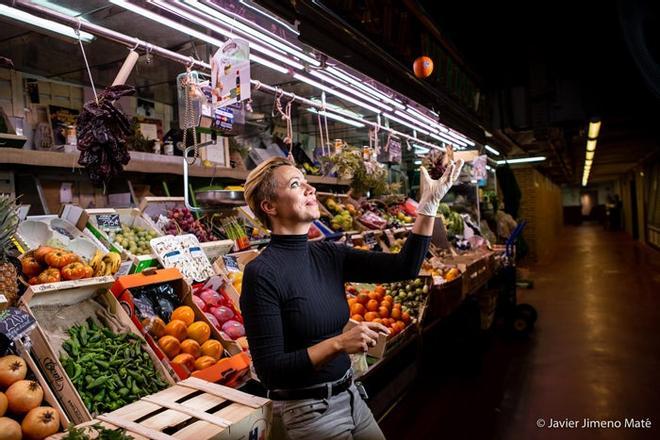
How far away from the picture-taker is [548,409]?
4000mm

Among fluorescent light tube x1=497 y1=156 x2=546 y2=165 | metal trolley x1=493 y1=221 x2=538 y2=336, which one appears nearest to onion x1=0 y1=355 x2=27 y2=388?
metal trolley x1=493 y1=221 x2=538 y2=336

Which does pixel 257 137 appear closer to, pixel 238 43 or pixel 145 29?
pixel 145 29

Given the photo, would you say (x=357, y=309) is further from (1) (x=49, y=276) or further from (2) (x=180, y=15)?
(2) (x=180, y=15)

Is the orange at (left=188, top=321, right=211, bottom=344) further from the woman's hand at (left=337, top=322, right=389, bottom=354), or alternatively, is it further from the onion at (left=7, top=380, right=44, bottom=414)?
the woman's hand at (left=337, top=322, right=389, bottom=354)

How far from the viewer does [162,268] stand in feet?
9.36

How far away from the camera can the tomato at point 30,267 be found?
Result: 7.34 feet

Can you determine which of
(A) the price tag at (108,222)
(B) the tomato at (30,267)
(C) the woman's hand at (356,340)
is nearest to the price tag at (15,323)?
(B) the tomato at (30,267)

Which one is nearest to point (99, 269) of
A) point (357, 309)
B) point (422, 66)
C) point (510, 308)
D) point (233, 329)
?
point (233, 329)

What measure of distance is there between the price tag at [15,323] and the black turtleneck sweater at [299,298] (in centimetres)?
91

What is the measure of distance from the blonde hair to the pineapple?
1.07 m

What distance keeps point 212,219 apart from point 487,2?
192 inches

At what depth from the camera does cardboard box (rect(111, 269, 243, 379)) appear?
7.21ft

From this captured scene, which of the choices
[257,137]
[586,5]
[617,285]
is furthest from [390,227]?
[617,285]

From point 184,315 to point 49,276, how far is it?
686 millimetres
